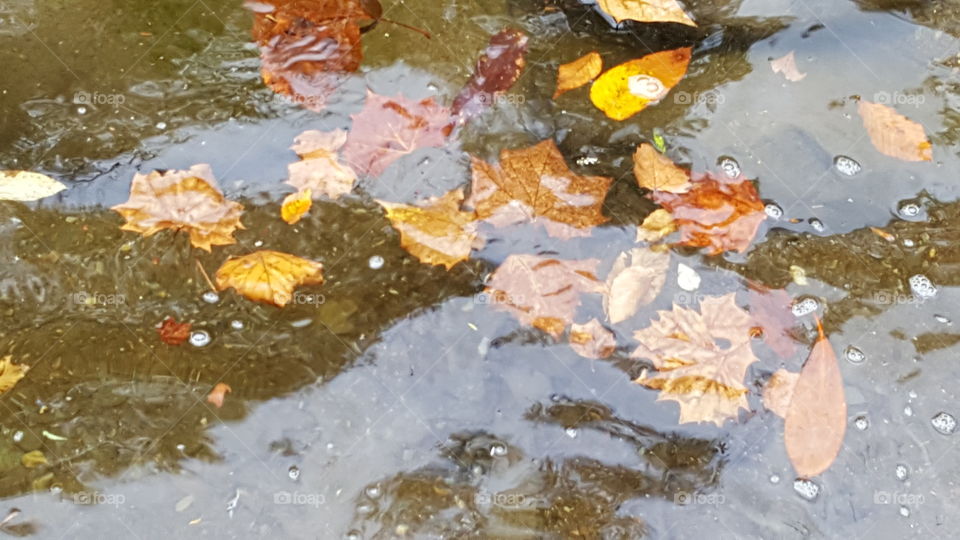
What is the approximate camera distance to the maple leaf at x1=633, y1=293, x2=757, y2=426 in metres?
2.21

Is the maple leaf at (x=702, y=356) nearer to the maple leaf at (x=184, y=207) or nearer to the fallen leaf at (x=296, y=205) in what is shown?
the fallen leaf at (x=296, y=205)

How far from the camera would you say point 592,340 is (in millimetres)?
2303

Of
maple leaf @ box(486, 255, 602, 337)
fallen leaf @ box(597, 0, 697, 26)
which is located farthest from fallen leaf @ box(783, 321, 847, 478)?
fallen leaf @ box(597, 0, 697, 26)

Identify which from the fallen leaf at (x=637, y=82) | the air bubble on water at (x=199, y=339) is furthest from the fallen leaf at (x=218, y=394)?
the fallen leaf at (x=637, y=82)

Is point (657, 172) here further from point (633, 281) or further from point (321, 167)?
point (321, 167)

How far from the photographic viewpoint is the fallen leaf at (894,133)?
2.66 meters

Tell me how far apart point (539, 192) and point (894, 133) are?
4.43ft

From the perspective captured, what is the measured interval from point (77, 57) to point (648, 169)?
7.42ft

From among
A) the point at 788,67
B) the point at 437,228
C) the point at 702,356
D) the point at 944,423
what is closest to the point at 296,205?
the point at 437,228

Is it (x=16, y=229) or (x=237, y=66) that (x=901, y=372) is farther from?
(x=16, y=229)

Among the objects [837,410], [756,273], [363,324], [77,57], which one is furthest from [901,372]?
[77,57]

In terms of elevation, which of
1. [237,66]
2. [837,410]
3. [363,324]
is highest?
[237,66]

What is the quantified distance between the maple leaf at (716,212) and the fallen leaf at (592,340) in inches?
17.5

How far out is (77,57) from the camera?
9.42ft
